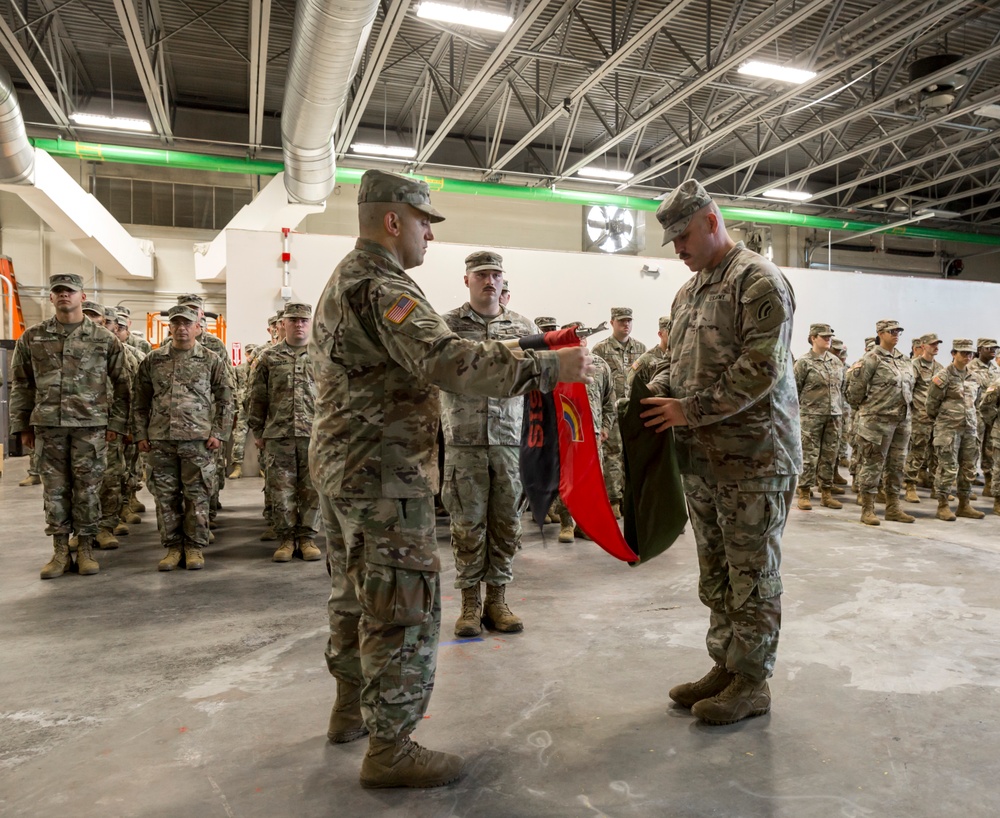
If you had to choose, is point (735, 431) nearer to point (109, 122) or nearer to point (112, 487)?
point (112, 487)

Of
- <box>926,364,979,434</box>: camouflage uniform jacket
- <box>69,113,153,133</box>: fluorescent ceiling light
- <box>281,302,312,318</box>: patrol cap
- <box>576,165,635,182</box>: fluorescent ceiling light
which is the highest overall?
<box>576,165,635,182</box>: fluorescent ceiling light

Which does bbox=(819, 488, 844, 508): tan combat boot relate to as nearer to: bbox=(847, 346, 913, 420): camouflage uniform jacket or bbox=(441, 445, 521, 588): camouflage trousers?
bbox=(847, 346, 913, 420): camouflage uniform jacket

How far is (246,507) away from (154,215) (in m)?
8.48

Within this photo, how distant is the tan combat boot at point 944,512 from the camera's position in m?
6.70

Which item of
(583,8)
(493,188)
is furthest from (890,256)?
(583,8)

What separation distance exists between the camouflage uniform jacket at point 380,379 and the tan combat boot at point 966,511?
661 cm

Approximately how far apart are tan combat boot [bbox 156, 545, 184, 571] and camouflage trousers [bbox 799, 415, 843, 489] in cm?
574

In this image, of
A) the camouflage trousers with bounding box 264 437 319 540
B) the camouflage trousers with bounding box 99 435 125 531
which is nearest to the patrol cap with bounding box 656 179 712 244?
the camouflage trousers with bounding box 264 437 319 540

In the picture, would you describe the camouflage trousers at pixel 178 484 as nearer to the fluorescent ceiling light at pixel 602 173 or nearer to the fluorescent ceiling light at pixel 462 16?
the fluorescent ceiling light at pixel 462 16

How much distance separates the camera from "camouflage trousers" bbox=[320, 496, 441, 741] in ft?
6.66

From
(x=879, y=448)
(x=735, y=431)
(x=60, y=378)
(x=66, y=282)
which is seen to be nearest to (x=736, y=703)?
(x=735, y=431)

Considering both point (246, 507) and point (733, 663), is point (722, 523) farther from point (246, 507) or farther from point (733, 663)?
point (246, 507)

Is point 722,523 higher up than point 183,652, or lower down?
higher up

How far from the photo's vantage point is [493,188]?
42.8 feet
